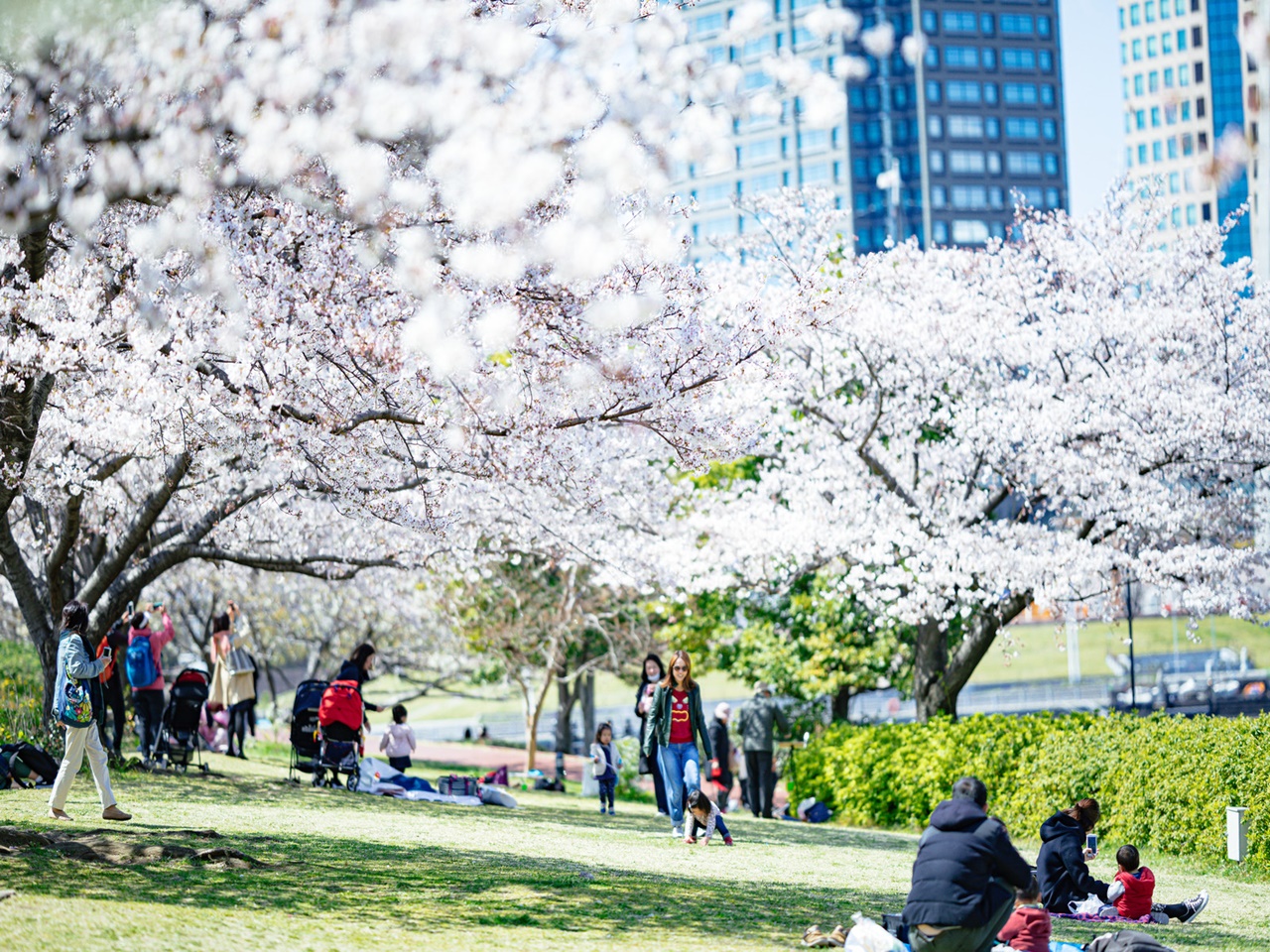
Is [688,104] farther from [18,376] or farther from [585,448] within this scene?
[585,448]

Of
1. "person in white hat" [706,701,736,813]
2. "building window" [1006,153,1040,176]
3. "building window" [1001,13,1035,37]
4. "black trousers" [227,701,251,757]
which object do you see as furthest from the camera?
"building window" [1001,13,1035,37]

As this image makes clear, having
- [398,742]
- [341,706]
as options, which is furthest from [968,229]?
[341,706]

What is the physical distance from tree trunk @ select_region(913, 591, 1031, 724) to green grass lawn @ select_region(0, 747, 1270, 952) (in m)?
6.20

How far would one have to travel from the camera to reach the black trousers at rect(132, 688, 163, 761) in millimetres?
15109

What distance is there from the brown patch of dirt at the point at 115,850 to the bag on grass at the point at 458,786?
6653 millimetres

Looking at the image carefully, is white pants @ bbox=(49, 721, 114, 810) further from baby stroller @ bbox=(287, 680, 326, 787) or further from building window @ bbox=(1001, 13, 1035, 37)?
building window @ bbox=(1001, 13, 1035, 37)

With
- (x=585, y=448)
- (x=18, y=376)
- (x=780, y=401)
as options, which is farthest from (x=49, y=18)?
(x=780, y=401)

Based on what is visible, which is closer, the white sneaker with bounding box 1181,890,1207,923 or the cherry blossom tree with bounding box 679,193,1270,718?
the white sneaker with bounding box 1181,890,1207,923

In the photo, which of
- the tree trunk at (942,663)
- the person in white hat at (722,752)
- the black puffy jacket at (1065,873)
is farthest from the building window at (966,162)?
the black puffy jacket at (1065,873)

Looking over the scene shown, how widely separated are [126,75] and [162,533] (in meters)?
6.74

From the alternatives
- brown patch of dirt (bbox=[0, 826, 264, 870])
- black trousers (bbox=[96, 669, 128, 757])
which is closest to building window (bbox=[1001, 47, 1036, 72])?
black trousers (bbox=[96, 669, 128, 757])

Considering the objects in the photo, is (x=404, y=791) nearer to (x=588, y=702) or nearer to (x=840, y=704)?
(x=840, y=704)

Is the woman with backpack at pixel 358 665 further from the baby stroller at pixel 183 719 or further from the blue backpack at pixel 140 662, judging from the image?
the blue backpack at pixel 140 662

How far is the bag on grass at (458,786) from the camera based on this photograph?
1565 cm
